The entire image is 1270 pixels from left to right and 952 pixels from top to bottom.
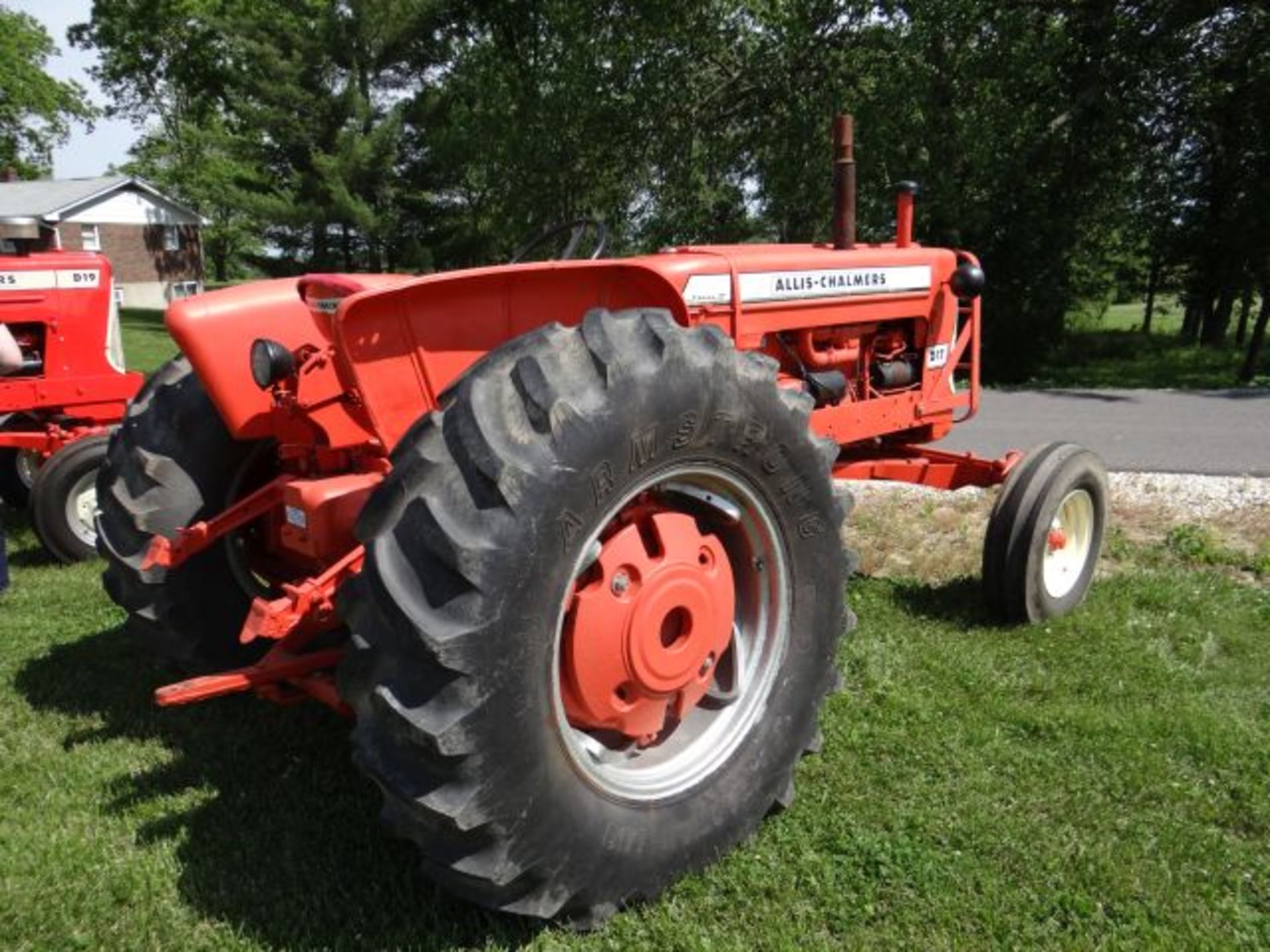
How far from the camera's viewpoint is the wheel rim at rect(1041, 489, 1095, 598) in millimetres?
4438

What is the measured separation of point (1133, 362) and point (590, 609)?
18.7 m

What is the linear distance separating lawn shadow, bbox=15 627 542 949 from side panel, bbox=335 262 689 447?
3.56ft

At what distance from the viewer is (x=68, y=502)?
5578mm

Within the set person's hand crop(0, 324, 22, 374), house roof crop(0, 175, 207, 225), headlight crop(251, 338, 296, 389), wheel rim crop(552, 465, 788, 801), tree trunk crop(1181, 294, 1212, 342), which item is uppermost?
house roof crop(0, 175, 207, 225)

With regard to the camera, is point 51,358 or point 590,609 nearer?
point 590,609

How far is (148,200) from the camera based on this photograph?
3669 cm

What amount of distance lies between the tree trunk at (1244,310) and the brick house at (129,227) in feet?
91.4

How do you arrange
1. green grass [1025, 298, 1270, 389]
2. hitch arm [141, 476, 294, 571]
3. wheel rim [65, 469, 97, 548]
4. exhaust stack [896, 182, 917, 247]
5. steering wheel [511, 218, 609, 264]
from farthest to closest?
1. green grass [1025, 298, 1270, 389]
2. wheel rim [65, 469, 97, 548]
3. exhaust stack [896, 182, 917, 247]
4. steering wheel [511, 218, 609, 264]
5. hitch arm [141, 476, 294, 571]

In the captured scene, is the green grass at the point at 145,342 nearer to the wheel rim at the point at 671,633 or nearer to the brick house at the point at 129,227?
the brick house at the point at 129,227

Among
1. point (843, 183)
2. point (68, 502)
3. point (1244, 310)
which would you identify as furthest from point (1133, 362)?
point (68, 502)

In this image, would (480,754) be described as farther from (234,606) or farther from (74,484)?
(74,484)

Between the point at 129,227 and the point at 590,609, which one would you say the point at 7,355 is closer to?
the point at 590,609

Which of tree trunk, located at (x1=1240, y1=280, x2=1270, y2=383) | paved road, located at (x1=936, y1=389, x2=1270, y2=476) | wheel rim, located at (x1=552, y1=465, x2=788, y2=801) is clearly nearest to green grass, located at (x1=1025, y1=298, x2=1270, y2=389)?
tree trunk, located at (x1=1240, y1=280, x2=1270, y2=383)

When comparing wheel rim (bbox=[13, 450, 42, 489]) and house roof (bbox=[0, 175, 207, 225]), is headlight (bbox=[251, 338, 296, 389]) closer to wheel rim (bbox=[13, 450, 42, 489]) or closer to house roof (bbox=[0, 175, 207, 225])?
wheel rim (bbox=[13, 450, 42, 489])
